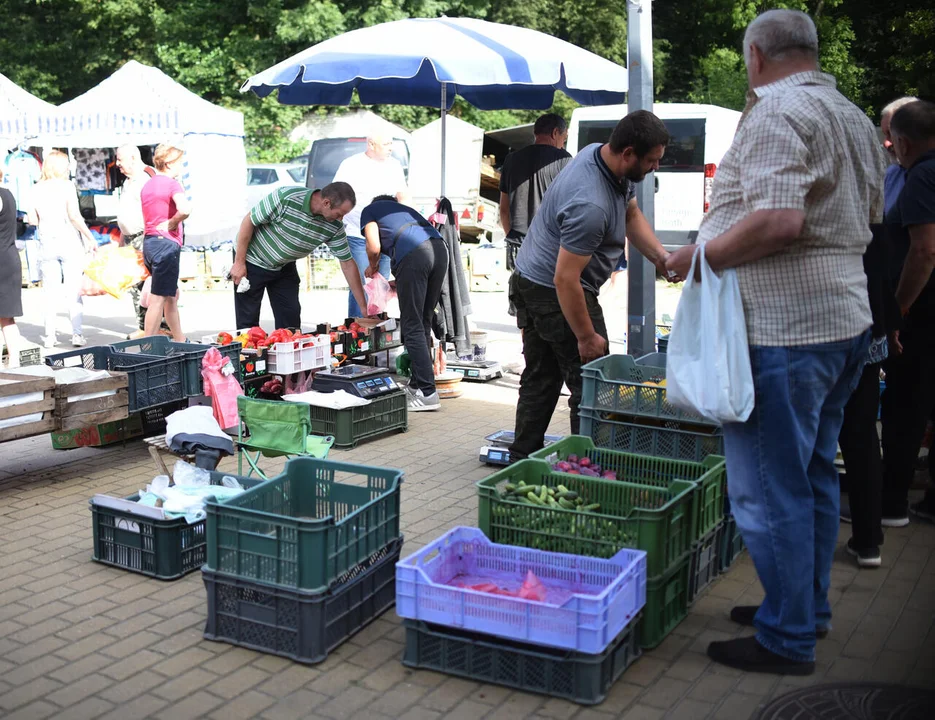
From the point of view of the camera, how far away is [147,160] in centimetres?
2189

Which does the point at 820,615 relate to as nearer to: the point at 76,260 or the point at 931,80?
the point at 76,260

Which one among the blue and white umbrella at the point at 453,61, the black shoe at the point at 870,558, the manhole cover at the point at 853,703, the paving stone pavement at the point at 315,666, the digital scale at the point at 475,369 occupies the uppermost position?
the blue and white umbrella at the point at 453,61

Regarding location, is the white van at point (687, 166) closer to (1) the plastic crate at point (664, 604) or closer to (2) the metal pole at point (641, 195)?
(2) the metal pole at point (641, 195)

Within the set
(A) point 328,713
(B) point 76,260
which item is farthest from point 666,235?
(A) point 328,713

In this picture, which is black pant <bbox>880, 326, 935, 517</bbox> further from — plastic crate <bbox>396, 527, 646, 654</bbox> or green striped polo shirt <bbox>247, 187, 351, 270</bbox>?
green striped polo shirt <bbox>247, 187, 351, 270</bbox>

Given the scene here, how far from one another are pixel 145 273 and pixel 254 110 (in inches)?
773

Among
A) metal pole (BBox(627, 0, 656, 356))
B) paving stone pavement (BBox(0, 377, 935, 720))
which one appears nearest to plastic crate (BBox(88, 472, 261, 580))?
paving stone pavement (BBox(0, 377, 935, 720))

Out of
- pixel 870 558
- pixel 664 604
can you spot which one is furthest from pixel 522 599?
pixel 870 558

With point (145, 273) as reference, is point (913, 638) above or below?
below

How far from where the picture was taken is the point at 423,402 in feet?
26.2

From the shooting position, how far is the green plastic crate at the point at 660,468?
4.32m

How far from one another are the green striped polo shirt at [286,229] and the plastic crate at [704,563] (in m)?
4.27

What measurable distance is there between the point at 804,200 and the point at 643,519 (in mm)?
1256

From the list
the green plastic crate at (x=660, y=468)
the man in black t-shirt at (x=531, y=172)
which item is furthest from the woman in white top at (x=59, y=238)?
the green plastic crate at (x=660, y=468)
